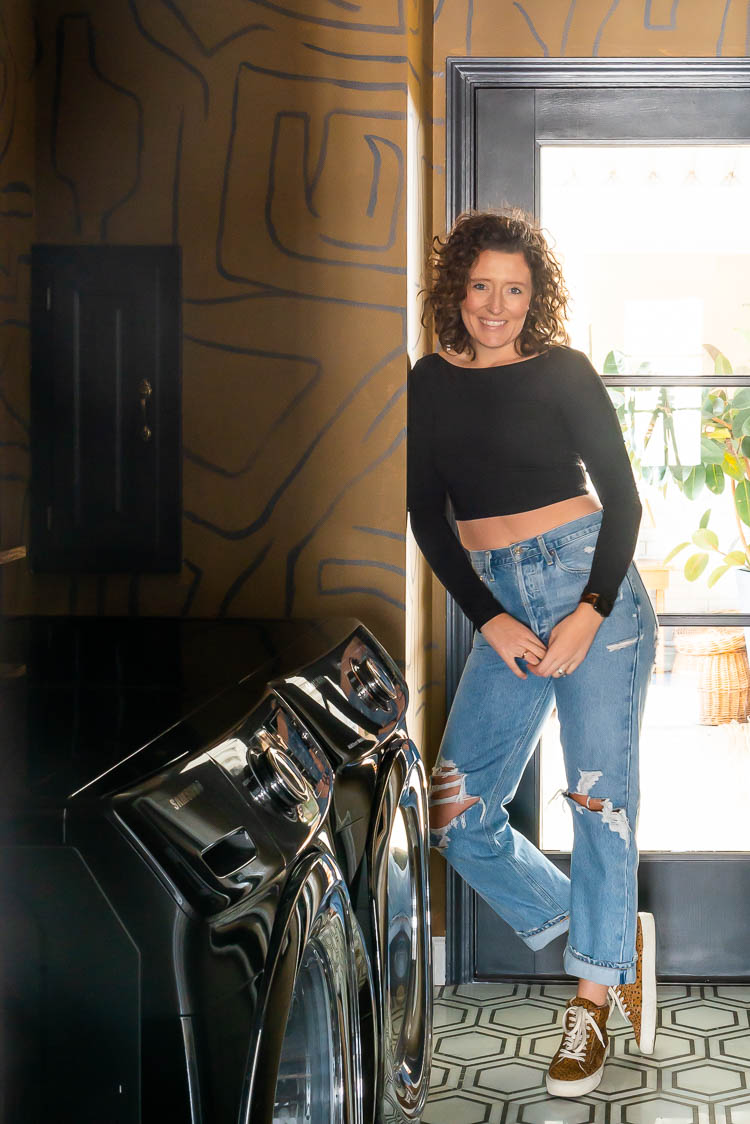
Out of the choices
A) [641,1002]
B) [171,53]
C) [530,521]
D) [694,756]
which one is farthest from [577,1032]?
[171,53]

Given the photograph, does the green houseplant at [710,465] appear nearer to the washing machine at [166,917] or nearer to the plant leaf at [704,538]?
the plant leaf at [704,538]

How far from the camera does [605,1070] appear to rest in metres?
1.80

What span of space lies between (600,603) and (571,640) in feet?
0.25

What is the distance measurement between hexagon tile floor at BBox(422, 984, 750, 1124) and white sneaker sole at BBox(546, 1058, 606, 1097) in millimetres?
14

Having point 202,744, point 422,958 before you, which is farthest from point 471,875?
point 202,744

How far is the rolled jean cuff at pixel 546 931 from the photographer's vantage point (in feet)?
6.13

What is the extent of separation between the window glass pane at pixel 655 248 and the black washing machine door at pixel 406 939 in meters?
1.16

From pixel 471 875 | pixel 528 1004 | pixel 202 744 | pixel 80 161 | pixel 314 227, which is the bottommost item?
pixel 528 1004

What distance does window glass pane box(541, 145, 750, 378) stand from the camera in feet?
6.91

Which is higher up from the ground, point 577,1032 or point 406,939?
point 406,939

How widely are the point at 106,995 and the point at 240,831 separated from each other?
0.13 m

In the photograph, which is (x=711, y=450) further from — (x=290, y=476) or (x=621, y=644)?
(x=290, y=476)

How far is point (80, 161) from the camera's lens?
5.35 feet

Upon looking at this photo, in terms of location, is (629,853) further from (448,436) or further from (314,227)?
(314,227)
